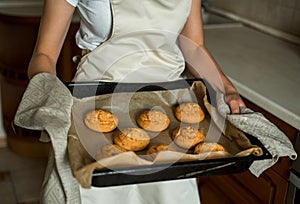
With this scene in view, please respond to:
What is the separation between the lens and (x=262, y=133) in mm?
1010

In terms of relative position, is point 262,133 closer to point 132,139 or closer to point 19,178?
point 132,139

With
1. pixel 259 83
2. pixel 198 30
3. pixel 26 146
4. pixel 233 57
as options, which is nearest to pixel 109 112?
pixel 198 30

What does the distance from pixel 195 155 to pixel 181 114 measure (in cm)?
23

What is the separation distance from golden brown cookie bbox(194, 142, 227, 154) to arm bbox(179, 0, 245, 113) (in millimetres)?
214

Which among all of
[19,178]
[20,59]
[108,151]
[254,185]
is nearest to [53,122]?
[108,151]

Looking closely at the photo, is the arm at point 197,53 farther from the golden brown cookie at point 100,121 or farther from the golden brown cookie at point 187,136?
the golden brown cookie at point 100,121

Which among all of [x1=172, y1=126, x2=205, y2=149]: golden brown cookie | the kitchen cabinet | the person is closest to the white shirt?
the person

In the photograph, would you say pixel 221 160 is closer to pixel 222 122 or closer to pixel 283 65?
pixel 222 122

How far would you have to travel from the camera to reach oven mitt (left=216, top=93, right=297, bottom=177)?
958 millimetres

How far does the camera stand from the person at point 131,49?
106 centimetres

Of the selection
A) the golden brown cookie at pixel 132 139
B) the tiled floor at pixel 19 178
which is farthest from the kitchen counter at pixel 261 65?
the tiled floor at pixel 19 178

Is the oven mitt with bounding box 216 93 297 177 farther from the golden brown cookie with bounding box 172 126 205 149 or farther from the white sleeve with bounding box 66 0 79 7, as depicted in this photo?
the white sleeve with bounding box 66 0 79 7

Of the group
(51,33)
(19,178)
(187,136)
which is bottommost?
(19,178)

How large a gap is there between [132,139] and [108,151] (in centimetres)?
9
